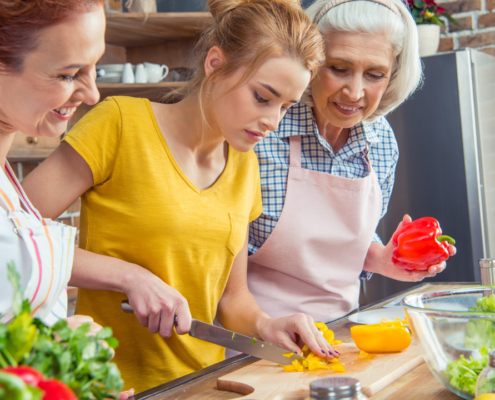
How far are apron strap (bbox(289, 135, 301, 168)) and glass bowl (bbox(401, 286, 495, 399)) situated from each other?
72cm

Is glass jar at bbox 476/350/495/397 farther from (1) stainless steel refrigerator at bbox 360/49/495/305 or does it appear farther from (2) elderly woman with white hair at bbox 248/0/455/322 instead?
(1) stainless steel refrigerator at bbox 360/49/495/305

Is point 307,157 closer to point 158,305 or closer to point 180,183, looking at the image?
point 180,183

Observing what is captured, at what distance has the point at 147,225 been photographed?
1.06m

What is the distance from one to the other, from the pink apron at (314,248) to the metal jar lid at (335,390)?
833 millimetres

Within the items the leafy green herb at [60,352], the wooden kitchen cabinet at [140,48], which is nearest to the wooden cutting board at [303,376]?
the leafy green herb at [60,352]

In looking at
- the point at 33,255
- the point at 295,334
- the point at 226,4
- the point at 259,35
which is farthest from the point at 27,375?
the point at 226,4

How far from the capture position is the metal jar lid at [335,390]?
0.51 m

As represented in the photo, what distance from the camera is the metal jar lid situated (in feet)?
A: 1.67

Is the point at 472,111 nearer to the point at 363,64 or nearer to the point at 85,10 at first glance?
the point at 363,64

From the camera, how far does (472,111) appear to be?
7.90ft

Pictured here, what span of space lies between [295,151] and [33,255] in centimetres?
86

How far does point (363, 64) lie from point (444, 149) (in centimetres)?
130

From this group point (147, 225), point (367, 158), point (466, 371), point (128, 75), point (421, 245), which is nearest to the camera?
point (466, 371)

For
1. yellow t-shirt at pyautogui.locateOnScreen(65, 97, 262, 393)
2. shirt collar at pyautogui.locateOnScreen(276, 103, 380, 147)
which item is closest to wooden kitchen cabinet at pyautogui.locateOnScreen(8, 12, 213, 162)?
shirt collar at pyautogui.locateOnScreen(276, 103, 380, 147)
